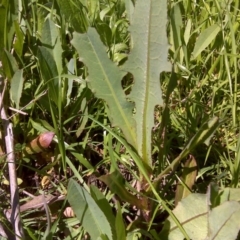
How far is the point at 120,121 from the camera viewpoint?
4.18 feet

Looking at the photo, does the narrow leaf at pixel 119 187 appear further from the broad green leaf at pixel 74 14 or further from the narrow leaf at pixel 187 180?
the broad green leaf at pixel 74 14

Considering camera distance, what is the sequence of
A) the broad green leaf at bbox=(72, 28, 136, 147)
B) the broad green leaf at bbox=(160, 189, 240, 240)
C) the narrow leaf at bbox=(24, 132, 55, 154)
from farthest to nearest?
the narrow leaf at bbox=(24, 132, 55, 154) → the broad green leaf at bbox=(72, 28, 136, 147) → the broad green leaf at bbox=(160, 189, 240, 240)

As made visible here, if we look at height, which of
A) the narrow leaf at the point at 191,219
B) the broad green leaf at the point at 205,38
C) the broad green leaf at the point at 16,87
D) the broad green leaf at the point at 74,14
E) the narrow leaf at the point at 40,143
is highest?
the broad green leaf at the point at 74,14

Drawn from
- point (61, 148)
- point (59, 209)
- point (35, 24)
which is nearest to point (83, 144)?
point (61, 148)

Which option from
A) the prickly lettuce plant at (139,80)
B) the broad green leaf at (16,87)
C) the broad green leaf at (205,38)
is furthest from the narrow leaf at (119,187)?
the broad green leaf at (205,38)

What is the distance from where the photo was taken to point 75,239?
1.26 meters

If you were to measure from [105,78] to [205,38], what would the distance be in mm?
543

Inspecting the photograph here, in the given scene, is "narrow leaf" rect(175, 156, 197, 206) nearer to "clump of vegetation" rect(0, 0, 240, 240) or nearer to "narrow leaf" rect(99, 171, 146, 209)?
"clump of vegetation" rect(0, 0, 240, 240)

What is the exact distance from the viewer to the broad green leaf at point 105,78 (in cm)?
123

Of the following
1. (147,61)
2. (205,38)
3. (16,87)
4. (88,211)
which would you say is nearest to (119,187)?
(88,211)

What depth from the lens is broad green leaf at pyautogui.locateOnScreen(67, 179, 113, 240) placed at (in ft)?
3.67

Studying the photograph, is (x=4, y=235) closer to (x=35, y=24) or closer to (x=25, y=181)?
(x=25, y=181)

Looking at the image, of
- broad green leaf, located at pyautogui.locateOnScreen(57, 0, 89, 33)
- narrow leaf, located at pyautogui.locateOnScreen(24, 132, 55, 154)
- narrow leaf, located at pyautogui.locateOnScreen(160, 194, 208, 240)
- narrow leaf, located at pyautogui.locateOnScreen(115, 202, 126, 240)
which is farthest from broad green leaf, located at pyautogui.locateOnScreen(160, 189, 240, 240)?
broad green leaf, located at pyautogui.locateOnScreen(57, 0, 89, 33)

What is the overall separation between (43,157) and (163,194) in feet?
1.26
